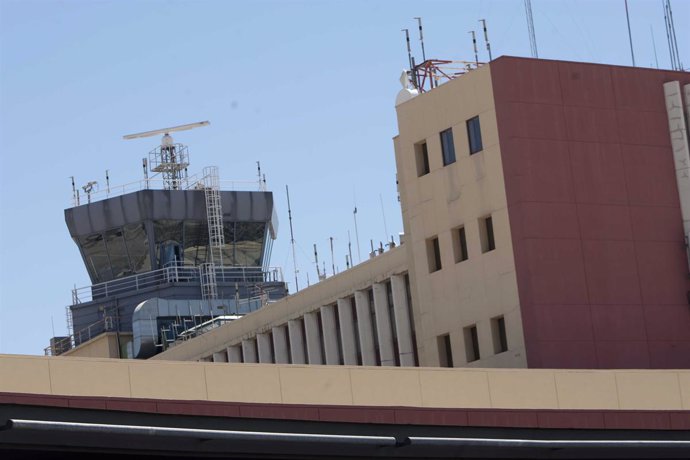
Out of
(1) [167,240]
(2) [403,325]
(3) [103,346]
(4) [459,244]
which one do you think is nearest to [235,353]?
(2) [403,325]

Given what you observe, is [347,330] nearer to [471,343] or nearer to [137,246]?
[471,343]

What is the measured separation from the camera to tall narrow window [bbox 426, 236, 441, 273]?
54875 mm

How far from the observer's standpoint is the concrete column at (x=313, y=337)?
73.6 meters

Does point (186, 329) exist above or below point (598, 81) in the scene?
below

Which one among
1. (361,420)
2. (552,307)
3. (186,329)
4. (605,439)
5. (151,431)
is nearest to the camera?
(151,431)

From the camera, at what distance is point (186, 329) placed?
9500 centimetres

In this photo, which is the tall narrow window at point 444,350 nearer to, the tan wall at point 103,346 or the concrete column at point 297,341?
the concrete column at point 297,341

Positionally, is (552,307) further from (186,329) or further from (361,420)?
(186,329)

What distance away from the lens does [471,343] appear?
5322cm

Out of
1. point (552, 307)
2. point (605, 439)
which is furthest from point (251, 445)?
point (552, 307)

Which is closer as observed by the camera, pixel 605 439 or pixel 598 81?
pixel 605 439

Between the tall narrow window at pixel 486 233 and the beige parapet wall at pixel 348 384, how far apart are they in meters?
9.92

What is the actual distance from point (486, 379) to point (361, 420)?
5074 mm

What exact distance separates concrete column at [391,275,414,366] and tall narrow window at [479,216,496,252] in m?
12.4
